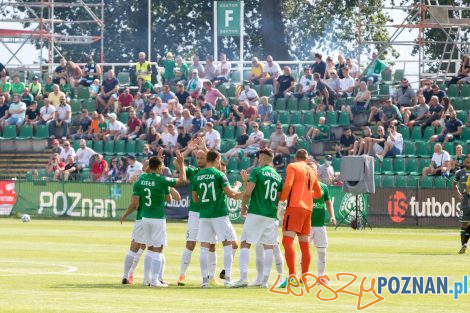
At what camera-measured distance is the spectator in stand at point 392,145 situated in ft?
141

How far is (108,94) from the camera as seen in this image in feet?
168

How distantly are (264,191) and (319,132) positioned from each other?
24444 millimetres

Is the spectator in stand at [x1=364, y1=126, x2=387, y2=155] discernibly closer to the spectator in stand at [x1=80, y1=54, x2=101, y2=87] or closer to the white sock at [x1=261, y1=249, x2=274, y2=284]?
the spectator in stand at [x1=80, y1=54, x2=101, y2=87]

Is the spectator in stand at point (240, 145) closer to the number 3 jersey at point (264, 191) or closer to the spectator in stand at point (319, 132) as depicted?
the spectator in stand at point (319, 132)

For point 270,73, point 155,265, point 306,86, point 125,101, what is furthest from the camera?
point 125,101

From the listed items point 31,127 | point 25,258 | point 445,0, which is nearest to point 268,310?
point 25,258

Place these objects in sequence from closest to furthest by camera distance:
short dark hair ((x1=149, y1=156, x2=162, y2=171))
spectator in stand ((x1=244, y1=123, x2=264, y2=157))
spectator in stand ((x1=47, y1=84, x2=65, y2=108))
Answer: short dark hair ((x1=149, y1=156, x2=162, y2=171)) < spectator in stand ((x1=244, y1=123, x2=264, y2=157)) < spectator in stand ((x1=47, y1=84, x2=65, y2=108))

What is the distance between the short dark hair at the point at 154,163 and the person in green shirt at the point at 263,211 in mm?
1460

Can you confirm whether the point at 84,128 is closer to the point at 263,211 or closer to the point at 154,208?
the point at 154,208

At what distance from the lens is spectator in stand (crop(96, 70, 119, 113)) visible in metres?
51.1

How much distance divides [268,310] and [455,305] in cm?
264

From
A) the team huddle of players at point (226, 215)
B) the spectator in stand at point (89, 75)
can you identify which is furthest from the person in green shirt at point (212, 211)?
the spectator in stand at point (89, 75)

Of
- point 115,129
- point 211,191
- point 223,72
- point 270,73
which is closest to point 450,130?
point 270,73

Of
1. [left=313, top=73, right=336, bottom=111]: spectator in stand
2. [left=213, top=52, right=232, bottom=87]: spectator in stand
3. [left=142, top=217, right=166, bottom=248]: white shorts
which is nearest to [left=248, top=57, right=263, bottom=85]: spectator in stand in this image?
[left=213, top=52, right=232, bottom=87]: spectator in stand
